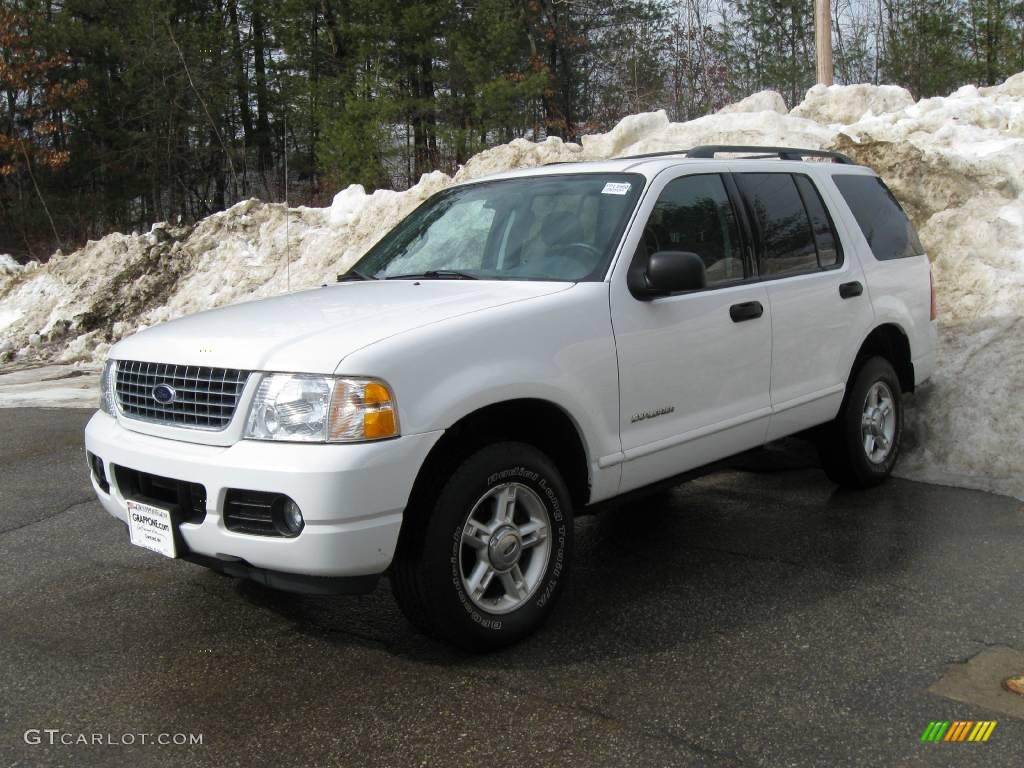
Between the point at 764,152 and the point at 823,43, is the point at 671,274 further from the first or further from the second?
the point at 823,43

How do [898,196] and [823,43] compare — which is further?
[823,43]

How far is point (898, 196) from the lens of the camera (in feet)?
32.4

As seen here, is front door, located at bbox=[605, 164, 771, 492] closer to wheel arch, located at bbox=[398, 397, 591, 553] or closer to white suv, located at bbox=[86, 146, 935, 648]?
white suv, located at bbox=[86, 146, 935, 648]

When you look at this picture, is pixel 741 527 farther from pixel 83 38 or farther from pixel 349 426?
pixel 83 38

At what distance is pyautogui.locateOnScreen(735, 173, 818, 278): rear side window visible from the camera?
5098 millimetres

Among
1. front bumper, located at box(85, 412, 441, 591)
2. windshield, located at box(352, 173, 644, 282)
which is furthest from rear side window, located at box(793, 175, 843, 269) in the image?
front bumper, located at box(85, 412, 441, 591)

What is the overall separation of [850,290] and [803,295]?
509mm

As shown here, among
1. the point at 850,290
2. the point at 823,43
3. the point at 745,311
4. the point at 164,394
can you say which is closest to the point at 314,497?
the point at 164,394

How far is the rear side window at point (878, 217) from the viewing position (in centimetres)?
588

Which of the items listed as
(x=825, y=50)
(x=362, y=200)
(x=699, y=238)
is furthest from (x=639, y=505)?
(x=825, y=50)

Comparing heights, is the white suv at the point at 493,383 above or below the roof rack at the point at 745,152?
below

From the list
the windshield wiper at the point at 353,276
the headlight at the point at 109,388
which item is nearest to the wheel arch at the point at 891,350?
the windshield wiper at the point at 353,276

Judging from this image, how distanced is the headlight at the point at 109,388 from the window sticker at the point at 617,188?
7.43 feet

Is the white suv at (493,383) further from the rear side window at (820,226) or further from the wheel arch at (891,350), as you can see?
the wheel arch at (891,350)
